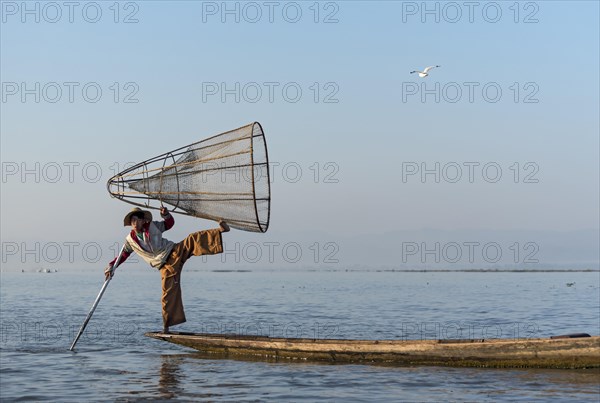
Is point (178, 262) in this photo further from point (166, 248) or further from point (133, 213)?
point (133, 213)

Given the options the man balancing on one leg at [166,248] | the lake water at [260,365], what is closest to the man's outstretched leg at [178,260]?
the man balancing on one leg at [166,248]

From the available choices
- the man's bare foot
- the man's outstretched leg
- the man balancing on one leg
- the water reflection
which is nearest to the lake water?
the water reflection

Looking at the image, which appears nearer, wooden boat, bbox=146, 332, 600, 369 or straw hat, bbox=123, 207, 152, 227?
wooden boat, bbox=146, 332, 600, 369

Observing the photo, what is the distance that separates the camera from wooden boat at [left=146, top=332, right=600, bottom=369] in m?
10.2

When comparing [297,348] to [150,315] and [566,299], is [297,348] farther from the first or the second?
[566,299]

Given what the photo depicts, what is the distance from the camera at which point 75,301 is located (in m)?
29.3

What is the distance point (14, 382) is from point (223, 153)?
4.16 meters

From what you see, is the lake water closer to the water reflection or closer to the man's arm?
the water reflection

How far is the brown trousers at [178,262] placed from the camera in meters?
11.7

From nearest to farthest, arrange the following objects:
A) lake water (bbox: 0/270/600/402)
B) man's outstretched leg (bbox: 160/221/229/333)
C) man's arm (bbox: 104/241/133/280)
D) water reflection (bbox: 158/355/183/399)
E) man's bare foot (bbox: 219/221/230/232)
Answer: lake water (bbox: 0/270/600/402) → water reflection (bbox: 158/355/183/399) → man's bare foot (bbox: 219/221/230/232) → man's outstretched leg (bbox: 160/221/229/333) → man's arm (bbox: 104/241/133/280)

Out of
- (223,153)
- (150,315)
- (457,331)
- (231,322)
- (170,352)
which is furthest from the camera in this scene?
(150,315)

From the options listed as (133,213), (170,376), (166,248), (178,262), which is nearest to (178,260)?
(178,262)

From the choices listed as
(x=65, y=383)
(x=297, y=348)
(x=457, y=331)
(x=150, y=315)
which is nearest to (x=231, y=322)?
(x=150, y=315)

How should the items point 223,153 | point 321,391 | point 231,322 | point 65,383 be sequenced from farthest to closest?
point 231,322
point 223,153
point 65,383
point 321,391
